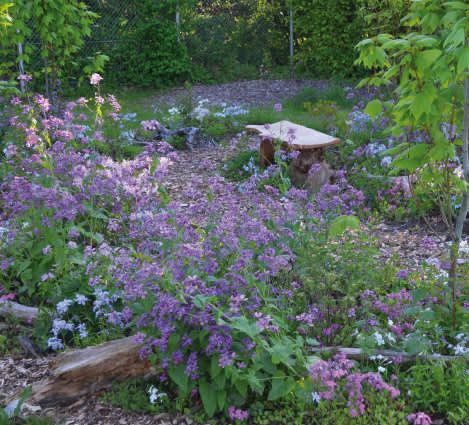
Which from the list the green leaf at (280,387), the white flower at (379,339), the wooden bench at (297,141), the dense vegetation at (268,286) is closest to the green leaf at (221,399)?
the dense vegetation at (268,286)

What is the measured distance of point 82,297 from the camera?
317 cm

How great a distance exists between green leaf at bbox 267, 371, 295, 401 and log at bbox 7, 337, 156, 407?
723mm

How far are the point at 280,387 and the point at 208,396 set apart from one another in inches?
14.1

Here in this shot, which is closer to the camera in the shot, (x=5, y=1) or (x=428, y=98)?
(x=428, y=98)

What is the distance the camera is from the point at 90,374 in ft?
9.48

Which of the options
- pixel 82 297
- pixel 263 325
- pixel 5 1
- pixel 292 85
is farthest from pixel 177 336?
pixel 292 85

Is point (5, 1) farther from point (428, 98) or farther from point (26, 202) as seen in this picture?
point (428, 98)

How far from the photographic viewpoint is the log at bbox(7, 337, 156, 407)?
9.42 ft

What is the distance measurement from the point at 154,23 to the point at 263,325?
36.2 ft

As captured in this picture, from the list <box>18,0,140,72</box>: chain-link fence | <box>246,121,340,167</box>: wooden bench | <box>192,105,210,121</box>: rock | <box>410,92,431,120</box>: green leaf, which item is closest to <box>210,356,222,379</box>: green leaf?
<box>410,92,431,120</box>: green leaf

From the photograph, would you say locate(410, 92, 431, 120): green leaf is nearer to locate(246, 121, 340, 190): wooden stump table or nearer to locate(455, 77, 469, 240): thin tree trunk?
locate(455, 77, 469, 240): thin tree trunk

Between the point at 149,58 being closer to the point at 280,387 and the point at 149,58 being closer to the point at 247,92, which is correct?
the point at 247,92

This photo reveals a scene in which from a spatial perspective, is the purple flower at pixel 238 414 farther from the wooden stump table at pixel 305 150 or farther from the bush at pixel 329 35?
the bush at pixel 329 35

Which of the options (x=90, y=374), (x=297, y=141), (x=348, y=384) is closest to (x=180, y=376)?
(x=90, y=374)
